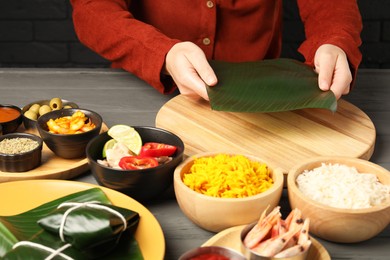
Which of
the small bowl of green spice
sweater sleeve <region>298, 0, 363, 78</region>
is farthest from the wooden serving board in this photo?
sweater sleeve <region>298, 0, 363, 78</region>

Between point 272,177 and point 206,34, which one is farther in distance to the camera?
point 206,34

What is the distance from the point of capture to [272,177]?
123 centimetres

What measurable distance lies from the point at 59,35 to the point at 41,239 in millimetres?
2015

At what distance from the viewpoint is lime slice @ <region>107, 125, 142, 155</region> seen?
1.35 meters

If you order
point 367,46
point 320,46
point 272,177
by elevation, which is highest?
point 320,46

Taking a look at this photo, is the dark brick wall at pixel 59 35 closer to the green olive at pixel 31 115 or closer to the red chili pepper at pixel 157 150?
the green olive at pixel 31 115

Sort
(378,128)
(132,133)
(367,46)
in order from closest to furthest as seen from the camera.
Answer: (132,133) < (378,128) < (367,46)

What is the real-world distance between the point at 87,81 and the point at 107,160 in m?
0.74

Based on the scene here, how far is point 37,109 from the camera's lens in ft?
5.37

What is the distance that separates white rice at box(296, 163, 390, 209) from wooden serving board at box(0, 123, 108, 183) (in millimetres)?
523

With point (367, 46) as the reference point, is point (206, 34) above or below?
above

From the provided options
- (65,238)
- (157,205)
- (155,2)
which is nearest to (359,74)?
(155,2)

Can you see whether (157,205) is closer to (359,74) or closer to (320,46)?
(320,46)

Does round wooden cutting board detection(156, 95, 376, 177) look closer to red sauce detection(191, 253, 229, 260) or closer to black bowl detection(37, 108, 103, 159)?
black bowl detection(37, 108, 103, 159)
